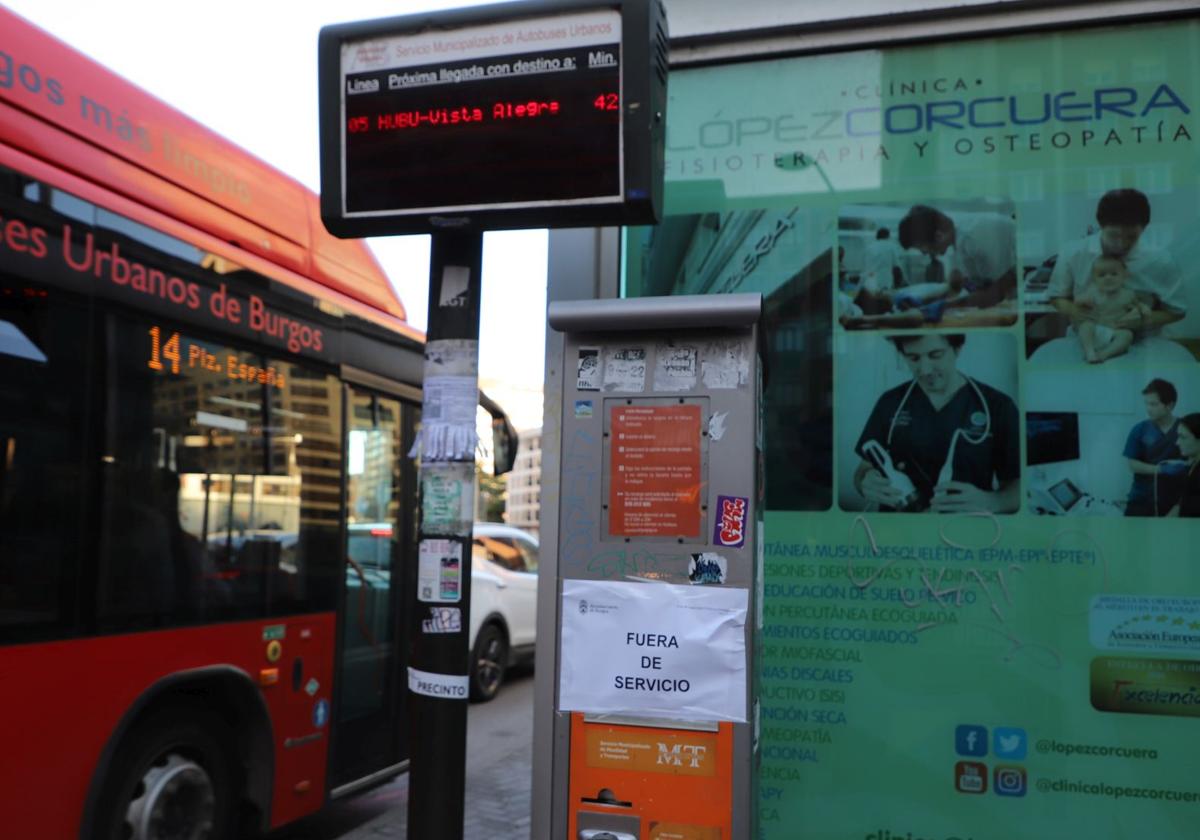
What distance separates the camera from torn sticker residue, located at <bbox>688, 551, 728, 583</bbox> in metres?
2.77

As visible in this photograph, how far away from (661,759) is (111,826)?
2761 mm

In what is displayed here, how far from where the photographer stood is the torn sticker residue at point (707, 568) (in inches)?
109

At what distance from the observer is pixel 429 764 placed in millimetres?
2711

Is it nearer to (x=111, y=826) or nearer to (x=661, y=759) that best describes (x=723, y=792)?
(x=661, y=759)

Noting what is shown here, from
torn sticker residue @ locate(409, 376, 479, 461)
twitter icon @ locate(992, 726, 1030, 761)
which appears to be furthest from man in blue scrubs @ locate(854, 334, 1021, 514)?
torn sticker residue @ locate(409, 376, 479, 461)

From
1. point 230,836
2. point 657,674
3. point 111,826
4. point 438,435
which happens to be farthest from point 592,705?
point 230,836

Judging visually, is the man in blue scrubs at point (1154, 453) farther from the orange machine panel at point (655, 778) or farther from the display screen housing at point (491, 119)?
the display screen housing at point (491, 119)

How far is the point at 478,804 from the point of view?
666 centimetres

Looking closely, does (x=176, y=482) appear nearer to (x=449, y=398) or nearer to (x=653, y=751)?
(x=449, y=398)

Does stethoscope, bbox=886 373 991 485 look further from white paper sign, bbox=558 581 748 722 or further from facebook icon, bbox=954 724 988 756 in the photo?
white paper sign, bbox=558 581 748 722

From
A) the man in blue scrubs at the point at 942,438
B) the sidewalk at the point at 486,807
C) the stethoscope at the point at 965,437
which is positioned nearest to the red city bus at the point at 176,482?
the sidewalk at the point at 486,807

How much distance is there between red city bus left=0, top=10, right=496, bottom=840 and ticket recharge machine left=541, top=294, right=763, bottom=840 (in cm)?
220

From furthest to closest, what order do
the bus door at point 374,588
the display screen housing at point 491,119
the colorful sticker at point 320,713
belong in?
the bus door at point 374,588, the colorful sticker at point 320,713, the display screen housing at point 491,119

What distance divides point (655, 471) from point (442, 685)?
0.79 metres
